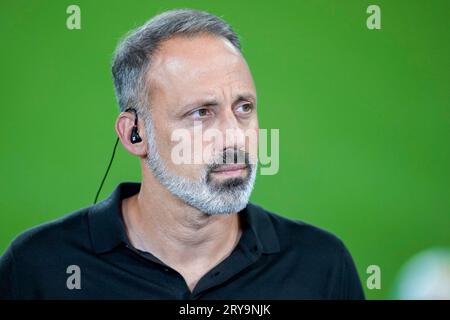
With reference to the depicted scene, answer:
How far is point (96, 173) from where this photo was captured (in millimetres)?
1993

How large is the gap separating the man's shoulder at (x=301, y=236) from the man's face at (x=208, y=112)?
21 centimetres

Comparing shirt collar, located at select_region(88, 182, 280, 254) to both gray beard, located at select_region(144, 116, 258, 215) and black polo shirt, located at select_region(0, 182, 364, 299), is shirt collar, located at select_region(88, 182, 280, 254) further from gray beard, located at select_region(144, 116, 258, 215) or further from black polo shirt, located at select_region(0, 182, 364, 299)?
gray beard, located at select_region(144, 116, 258, 215)

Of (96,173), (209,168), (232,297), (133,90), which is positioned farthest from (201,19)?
(232,297)

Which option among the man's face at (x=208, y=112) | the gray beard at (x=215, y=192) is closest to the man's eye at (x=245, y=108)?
the man's face at (x=208, y=112)

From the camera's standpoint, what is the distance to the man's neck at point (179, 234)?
177 cm

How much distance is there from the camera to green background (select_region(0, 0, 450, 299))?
1.97m

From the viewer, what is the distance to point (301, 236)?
6.18 feet

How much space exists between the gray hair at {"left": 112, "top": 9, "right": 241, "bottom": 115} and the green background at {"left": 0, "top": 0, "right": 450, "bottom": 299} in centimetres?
14

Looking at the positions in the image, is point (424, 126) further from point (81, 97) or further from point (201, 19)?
point (81, 97)

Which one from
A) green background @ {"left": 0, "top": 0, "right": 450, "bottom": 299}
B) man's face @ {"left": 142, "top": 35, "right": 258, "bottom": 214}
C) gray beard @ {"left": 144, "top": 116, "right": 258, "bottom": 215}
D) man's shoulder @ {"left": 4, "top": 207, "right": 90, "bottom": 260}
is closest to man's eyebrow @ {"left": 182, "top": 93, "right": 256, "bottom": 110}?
man's face @ {"left": 142, "top": 35, "right": 258, "bottom": 214}

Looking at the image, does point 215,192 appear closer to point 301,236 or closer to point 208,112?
point 208,112

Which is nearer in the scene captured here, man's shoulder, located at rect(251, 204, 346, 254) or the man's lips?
the man's lips

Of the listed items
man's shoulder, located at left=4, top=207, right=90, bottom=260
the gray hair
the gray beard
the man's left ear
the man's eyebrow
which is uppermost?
the gray hair
